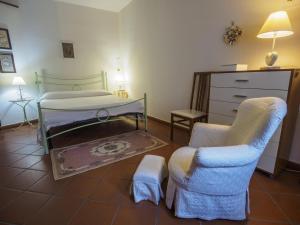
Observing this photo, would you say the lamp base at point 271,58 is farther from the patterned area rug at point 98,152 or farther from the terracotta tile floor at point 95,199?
the patterned area rug at point 98,152

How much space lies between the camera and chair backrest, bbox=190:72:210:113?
2810 millimetres

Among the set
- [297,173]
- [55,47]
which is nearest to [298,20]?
[297,173]

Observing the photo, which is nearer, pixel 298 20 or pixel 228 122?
pixel 298 20

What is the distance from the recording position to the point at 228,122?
2.27m

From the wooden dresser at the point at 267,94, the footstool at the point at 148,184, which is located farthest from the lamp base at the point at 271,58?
the footstool at the point at 148,184

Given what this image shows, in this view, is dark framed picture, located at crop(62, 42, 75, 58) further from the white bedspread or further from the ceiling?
the white bedspread

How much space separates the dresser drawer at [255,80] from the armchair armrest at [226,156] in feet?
3.13

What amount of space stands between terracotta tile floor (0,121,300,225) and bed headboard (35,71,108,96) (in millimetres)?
2443

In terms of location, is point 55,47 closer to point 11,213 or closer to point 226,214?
point 11,213

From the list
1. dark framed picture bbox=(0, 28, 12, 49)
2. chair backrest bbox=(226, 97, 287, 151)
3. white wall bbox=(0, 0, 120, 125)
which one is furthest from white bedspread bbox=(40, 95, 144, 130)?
dark framed picture bbox=(0, 28, 12, 49)

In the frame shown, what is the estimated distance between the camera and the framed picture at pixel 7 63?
12.0ft

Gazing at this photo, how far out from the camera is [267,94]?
5.95 ft

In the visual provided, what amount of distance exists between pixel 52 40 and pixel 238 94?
4.49 m

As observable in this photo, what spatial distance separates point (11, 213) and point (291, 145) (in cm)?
303
